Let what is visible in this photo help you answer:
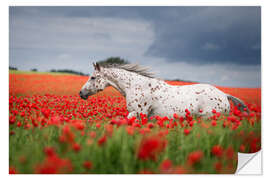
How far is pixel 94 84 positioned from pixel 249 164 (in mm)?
2916

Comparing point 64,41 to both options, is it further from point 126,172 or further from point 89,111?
point 126,172

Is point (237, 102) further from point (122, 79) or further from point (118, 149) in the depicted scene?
point (118, 149)

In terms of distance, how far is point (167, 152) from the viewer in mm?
2189

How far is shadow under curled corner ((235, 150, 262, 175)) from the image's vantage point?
2.84 m

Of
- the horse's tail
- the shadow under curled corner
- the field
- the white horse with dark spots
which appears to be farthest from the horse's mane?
the shadow under curled corner

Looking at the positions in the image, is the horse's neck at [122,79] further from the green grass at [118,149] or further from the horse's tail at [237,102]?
the horse's tail at [237,102]

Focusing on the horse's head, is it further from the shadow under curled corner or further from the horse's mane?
the shadow under curled corner

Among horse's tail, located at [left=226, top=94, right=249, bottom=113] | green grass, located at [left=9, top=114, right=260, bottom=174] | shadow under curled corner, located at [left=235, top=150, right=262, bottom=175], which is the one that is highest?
horse's tail, located at [left=226, top=94, right=249, bottom=113]

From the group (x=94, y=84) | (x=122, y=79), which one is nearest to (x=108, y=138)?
(x=122, y=79)

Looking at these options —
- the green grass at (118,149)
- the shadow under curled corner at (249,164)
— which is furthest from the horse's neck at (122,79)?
the shadow under curled corner at (249,164)

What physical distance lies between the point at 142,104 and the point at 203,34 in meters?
1.62

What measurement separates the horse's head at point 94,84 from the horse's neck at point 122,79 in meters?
0.12

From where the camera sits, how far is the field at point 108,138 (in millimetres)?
1932
